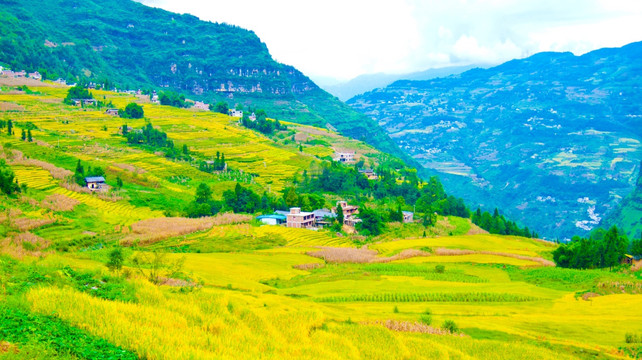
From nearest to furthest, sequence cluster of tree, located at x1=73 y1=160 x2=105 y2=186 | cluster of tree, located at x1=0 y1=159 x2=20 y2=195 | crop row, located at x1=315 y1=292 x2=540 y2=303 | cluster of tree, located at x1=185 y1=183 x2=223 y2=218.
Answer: crop row, located at x1=315 y1=292 x2=540 y2=303
cluster of tree, located at x1=0 y1=159 x2=20 y2=195
cluster of tree, located at x1=185 y1=183 x2=223 y2=218
cluster of tree, located at x1=73 y1=160 x2=105 y2=186

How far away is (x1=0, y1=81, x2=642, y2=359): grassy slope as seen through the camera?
11.6 m

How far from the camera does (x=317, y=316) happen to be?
51.4ft

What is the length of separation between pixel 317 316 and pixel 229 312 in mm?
3303

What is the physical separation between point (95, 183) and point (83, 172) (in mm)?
3832

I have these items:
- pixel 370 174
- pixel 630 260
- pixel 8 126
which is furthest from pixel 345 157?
pixel 630 260


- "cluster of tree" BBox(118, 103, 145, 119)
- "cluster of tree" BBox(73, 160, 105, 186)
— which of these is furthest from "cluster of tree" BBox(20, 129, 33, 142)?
"cluster of tree" BBox(118, 103, 145, 119)

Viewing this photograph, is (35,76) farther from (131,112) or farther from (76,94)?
(131,112)

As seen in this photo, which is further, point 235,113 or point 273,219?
point 235,113

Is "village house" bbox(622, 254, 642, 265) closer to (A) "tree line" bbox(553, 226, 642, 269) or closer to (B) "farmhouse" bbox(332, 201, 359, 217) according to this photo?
(A) "tree line" bbox(553, 226, 642, 269)

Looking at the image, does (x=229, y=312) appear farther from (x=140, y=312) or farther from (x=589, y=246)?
(x=589, y=246)

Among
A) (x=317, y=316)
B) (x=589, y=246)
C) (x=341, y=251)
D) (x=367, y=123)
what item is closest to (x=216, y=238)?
(x=341, y=251)

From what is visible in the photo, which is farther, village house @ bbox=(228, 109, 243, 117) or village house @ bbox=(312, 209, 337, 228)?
village house @ bbox=(228, 109, 243, 117)

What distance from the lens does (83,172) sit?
55938mm

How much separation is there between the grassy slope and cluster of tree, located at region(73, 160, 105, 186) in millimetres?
3165
